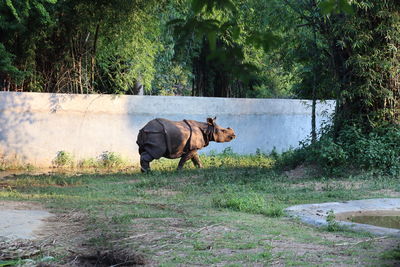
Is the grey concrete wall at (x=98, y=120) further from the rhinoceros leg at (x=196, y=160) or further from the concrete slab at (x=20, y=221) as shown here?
the concrete slab at (x=20, y=221)

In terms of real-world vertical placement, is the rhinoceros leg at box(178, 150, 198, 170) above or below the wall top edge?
below

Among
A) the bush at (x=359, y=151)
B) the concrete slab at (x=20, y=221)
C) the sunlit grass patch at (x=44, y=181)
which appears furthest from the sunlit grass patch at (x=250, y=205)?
the sunlit grass patch at (x=44, y=181)

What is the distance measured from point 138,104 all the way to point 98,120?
1.25m

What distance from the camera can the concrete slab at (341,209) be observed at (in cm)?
759

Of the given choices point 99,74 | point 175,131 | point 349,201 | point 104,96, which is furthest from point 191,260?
point 99,74

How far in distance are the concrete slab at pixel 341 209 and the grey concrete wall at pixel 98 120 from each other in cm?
520

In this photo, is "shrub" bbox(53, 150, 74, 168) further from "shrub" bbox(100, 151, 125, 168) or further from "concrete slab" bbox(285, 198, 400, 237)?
"concrete slab" bbox(285, 198, 400, 237)

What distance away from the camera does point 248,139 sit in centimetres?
2017

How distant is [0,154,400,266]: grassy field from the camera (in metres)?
5.78

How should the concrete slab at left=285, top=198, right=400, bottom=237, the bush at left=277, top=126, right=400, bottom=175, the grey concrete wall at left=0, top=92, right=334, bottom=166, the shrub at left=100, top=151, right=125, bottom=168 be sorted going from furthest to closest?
the shrub at left=100, top=151, right=125, bottom=168 < the grey concrete wall at left=0, top=92, right=334, bottom=166 < the bush at left=277, top=126, right=400, bottom=175 < the concrete slab at left=285, top=198, right=400, bottom=237

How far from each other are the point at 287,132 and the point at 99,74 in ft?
21.2

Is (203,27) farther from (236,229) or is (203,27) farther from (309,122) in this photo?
(309,122)

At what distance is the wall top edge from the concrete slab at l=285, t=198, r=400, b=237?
18.3ft

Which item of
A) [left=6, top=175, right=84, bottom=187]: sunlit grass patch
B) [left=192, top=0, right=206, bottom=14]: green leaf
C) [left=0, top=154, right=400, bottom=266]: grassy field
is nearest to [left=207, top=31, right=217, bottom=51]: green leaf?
[left=192, top=0, right=206, bottom=14]: green leaf
